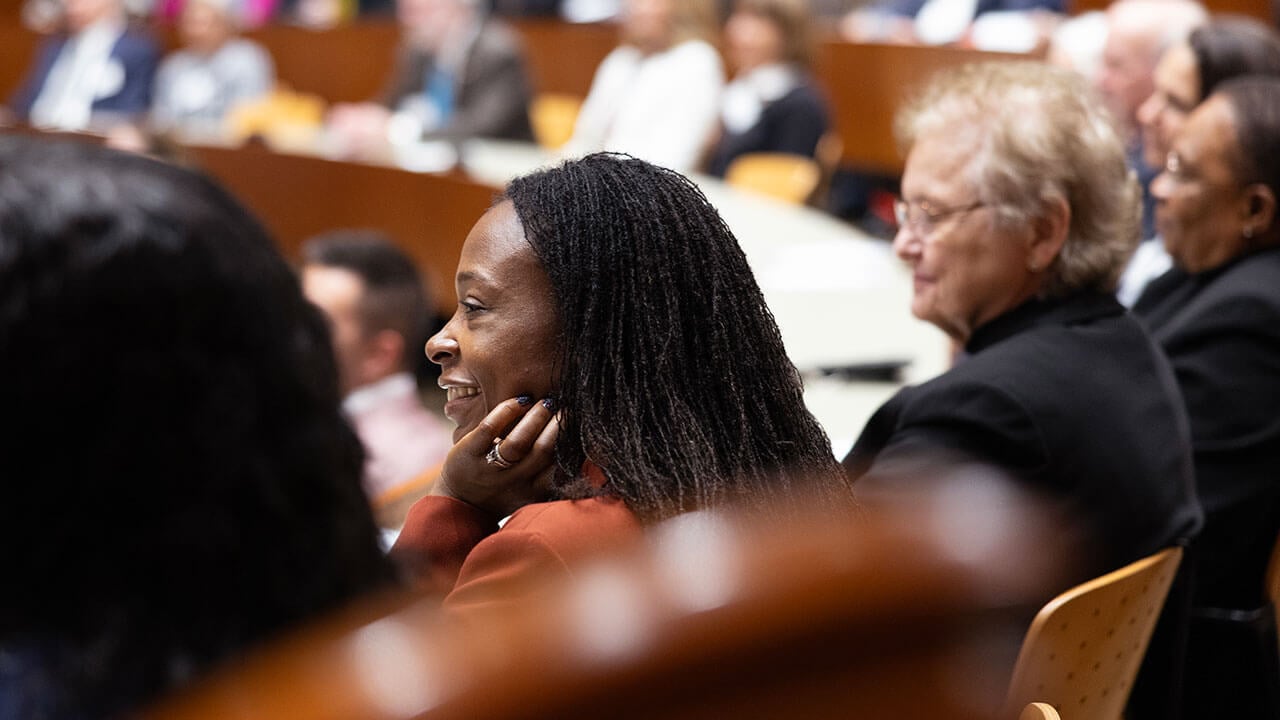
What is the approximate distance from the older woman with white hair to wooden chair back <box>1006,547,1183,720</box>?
0.40 feet

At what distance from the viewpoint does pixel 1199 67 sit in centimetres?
295

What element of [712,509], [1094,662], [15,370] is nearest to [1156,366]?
[1094,662]

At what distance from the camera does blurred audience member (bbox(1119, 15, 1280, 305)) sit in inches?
114

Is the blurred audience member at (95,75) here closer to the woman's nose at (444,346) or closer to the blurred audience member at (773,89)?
the blurred audience member at (773,89)

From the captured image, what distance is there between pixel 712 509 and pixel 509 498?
28 centimetres

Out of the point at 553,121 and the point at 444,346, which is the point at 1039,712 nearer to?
the point at 444,346

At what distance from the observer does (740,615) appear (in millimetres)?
330

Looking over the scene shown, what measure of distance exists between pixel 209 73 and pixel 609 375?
6.54 metres

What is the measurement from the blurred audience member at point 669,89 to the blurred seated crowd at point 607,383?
5.54 ft

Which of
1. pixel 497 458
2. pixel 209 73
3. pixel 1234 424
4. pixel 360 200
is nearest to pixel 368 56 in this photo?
pixel 209 73

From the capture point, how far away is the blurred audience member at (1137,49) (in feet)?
12.1

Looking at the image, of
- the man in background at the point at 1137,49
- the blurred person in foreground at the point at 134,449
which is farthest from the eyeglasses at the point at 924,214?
the man in background at the point at 1137,49

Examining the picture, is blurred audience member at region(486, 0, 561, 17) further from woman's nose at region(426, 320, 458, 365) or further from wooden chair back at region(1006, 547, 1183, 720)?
woman's nose at region(426, 320, 458, 365)

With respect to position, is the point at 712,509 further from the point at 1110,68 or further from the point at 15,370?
the point at 1110,68
